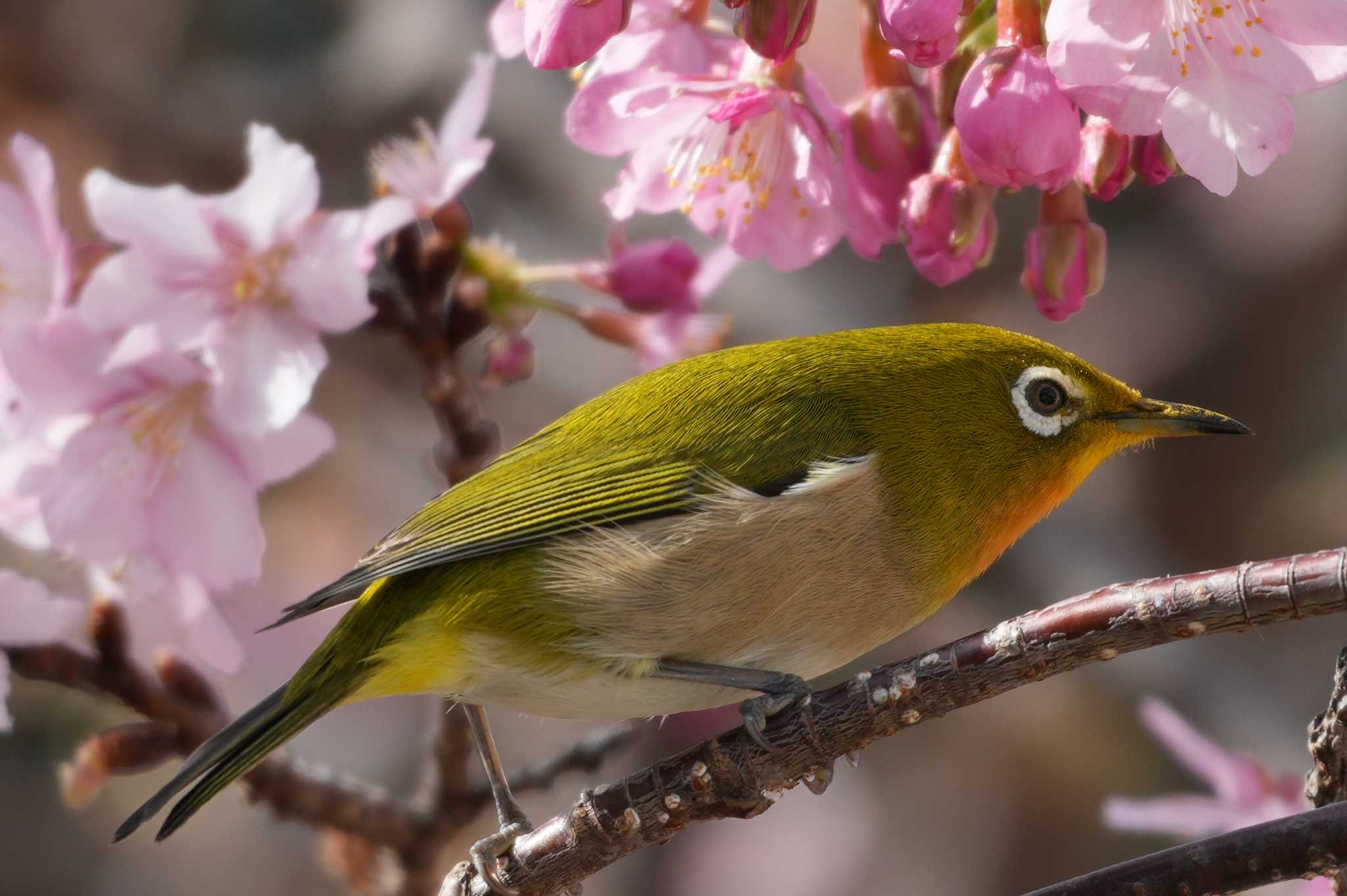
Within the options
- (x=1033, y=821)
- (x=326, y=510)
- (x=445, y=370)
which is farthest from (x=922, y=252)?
(x=326, y=510)

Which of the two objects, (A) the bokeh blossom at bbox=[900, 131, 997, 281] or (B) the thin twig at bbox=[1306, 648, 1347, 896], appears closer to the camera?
(B) the thin twig at bbox=[1306, 648, 1347, 896]

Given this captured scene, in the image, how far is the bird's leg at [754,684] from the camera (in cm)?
167

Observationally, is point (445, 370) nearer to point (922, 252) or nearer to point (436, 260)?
point (436, 260)

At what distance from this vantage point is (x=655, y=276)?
95.1 inches

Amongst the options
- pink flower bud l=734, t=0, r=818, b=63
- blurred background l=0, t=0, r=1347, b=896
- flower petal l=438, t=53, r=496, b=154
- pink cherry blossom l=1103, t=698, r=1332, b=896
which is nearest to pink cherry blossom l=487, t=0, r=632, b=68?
pink flower bud l=734, t=0, r=818, b=63

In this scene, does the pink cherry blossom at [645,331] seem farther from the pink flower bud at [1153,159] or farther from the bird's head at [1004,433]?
the pink flower bud at [1153,159]

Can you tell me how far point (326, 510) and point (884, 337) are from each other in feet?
11.8

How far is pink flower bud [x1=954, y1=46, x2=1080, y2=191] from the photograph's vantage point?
1.56 metres

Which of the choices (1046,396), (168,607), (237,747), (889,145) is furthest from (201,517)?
(1046,396)

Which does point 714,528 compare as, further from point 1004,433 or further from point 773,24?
point 773,24

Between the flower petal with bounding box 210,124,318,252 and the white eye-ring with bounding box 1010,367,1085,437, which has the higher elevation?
the flower petal with bounding box 210,124,318,252

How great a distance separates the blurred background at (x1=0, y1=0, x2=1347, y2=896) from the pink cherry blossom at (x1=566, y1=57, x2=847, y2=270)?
190cm

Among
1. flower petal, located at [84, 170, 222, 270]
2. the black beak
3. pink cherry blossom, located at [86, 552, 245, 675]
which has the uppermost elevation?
flower petal, located at [84, 170, 222, 270]

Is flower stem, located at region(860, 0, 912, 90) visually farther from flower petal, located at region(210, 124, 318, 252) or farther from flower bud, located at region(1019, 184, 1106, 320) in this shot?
flower petal, located at region(210, 124, 318, 252)
